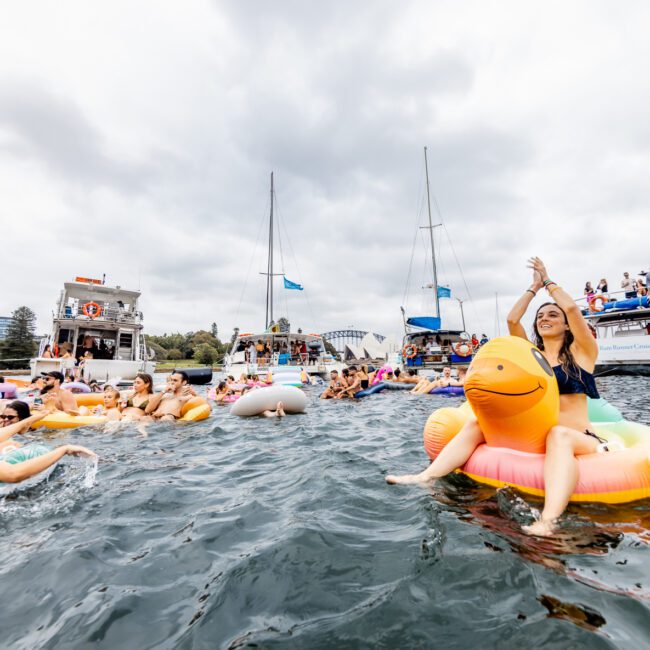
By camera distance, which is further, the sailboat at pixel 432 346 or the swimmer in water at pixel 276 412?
the sailboat at pixel 432 346

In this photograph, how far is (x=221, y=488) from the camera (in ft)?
12.2

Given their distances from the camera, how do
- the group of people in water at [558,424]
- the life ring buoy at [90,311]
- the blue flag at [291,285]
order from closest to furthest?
the group of people in water at [558,424] → the life ring buoy at [90,311] → the blue flag at [291,285]

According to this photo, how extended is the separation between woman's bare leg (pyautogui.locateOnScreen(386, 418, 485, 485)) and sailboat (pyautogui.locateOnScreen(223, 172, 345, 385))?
14759 millimetres

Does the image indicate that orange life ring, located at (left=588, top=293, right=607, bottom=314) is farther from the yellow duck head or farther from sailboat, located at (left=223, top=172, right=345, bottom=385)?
the yellow duck head

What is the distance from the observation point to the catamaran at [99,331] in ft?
57.6

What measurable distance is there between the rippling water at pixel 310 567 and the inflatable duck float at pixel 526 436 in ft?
0.47

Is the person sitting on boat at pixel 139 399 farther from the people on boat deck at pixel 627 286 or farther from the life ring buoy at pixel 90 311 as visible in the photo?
the people on boat deck at pixel 627 286

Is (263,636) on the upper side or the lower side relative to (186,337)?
lower

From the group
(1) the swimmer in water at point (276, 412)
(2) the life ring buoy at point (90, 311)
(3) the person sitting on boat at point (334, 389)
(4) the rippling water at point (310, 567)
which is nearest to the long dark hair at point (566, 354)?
(4) the rippling water at point (310, 567)

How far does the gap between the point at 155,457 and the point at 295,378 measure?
13579 mm

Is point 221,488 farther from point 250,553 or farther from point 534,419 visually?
point 534,419

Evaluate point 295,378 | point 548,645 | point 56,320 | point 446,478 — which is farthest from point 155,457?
point 56,320

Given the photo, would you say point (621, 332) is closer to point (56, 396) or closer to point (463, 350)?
point (463, 350)

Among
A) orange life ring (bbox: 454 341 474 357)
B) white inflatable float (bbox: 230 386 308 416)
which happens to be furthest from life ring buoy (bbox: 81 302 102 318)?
orange life ring (bbox: 454 341 474 357)
